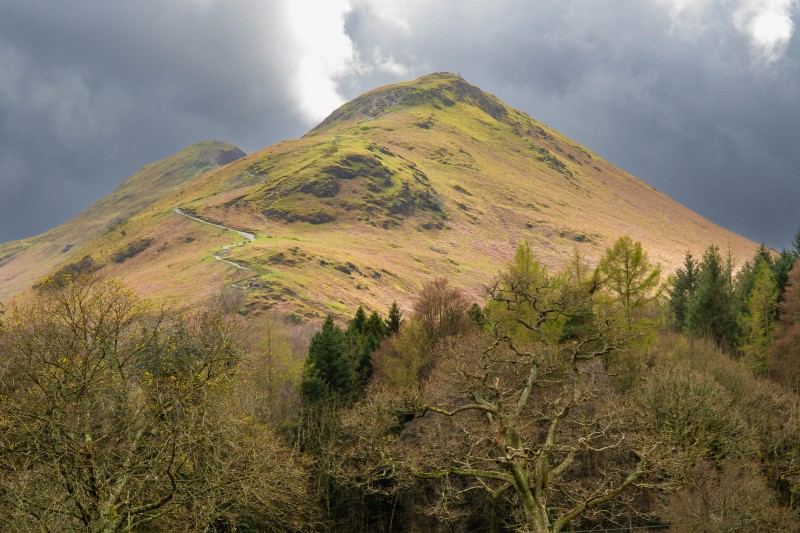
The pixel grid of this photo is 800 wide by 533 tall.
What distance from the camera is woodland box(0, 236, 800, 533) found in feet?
55.2

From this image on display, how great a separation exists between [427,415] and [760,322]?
3770 cm

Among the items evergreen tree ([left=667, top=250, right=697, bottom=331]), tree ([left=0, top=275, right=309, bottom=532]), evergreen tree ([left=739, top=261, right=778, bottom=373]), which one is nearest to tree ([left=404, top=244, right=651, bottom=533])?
tree ([left=0, top=275, right=309, bottom=532])

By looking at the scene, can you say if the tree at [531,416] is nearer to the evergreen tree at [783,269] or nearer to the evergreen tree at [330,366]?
Answer: the evergreen tree at [330,366]

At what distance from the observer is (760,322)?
5456cm

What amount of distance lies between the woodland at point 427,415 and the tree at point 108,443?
20 cm

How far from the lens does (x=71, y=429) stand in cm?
1702

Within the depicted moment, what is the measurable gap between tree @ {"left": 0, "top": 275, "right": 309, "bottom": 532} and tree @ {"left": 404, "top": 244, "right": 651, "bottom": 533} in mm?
7280

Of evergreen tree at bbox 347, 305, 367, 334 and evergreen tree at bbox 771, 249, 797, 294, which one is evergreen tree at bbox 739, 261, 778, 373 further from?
evergreen tree at bbox 347, 305, 367, 334

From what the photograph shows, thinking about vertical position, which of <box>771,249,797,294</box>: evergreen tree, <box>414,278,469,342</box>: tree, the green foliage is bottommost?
the green foliage

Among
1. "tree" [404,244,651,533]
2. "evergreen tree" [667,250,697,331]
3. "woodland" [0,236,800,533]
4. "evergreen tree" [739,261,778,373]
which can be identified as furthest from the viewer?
"evergreen tree" [667,250,697,331]

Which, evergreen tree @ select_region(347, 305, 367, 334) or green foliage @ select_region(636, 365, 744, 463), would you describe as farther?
evergreen tree @ select_region(347, 305, 367, 334)

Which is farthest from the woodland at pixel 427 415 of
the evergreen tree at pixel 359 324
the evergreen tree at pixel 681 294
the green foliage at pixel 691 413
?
the evergreen tree at pixel 681 294

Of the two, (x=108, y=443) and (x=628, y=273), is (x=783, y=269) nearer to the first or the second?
(x=628, y=273)

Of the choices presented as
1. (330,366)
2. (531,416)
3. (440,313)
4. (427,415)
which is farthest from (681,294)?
(330,366)
